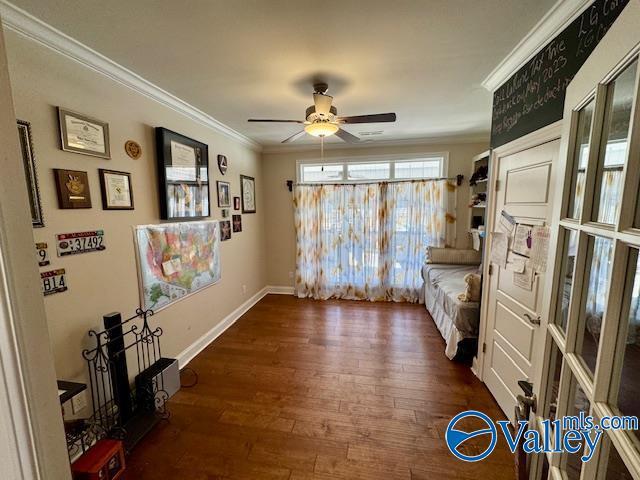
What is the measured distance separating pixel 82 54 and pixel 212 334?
2.74 meters

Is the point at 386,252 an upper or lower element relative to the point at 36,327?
lower

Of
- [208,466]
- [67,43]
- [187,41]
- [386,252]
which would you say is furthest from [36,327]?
[386,252]

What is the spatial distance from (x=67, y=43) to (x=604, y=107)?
99.4 inches

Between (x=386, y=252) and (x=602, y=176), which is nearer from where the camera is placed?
(x=602, y=176)

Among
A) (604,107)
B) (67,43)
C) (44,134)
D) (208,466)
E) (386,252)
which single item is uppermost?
(67,43)

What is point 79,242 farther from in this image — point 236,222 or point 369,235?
point 369,235

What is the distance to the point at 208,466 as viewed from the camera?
163 cm

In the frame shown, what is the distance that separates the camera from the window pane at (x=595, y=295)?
23.5 inches

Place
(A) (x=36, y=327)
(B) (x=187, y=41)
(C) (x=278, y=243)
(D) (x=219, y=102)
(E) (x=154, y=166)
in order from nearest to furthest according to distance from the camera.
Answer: (A) (x=36, y=327)
(B) (x=187, y=41)
(E) (x=154, y=166)
(D) (x=219, y=102)
(C) (x=278, y=243)

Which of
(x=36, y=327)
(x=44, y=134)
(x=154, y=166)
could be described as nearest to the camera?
(x=36, y=327)

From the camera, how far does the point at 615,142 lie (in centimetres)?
60

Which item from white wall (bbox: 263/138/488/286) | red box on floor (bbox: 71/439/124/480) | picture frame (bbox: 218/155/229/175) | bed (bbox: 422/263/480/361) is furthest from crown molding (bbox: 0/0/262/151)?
bed (bbox: 422/263/480/361)

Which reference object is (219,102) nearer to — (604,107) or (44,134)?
(44,134)

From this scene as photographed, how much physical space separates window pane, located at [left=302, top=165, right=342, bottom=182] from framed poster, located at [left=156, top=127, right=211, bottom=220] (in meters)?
1.91
